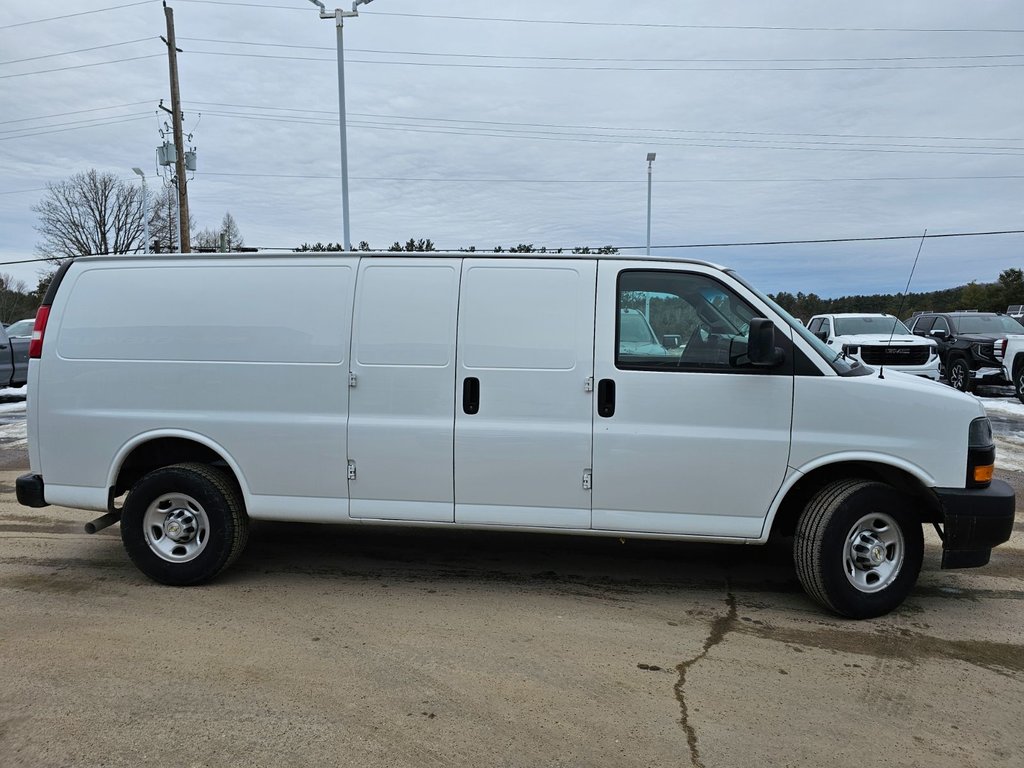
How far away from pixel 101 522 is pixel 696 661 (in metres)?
4.00

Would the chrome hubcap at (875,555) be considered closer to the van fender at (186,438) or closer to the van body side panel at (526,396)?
the van body side panel at (526,396)

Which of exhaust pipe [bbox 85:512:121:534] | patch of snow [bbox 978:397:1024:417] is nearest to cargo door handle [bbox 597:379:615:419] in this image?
exhaust pipe [bbox 85:512:121:534]

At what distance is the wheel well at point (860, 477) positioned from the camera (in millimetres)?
4262

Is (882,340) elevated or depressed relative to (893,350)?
elevated

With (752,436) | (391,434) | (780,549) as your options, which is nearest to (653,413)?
(752,436)

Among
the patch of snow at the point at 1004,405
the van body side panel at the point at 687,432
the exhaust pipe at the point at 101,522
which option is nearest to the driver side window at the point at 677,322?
the van body side panel at the point at 687,432

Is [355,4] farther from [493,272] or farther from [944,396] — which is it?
[944,396]

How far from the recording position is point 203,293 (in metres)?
4.65

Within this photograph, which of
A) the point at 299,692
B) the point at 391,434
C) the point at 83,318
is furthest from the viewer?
the point at 83,318

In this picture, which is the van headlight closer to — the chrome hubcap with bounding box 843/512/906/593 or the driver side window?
the chrome hubcap with bounding box 843/512/906/593

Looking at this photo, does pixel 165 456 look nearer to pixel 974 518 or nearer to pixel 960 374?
pixel 974 518

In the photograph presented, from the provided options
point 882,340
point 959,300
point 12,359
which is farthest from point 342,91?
point 959,300

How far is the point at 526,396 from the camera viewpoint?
4.31 m

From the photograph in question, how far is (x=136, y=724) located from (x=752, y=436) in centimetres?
343
